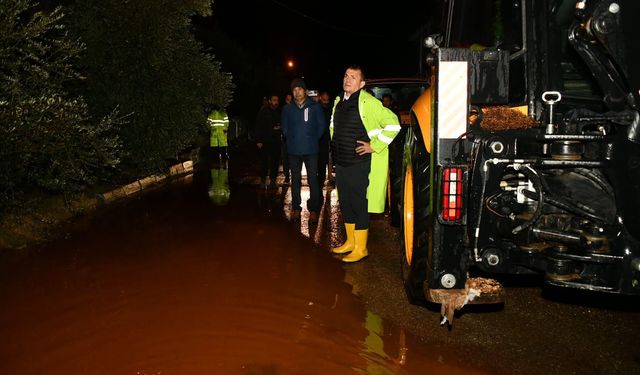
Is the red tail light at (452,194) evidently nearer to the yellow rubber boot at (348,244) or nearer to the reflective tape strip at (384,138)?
the reflective tape strip at (384,138)

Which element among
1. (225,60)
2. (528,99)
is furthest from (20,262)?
(225,60)

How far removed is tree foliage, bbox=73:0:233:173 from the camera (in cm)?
1095

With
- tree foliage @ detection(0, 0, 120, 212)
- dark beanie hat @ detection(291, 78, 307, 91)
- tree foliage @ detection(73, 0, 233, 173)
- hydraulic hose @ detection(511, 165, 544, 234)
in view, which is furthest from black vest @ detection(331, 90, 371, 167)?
tree foliage @ detection(73, 0, 233, 173)

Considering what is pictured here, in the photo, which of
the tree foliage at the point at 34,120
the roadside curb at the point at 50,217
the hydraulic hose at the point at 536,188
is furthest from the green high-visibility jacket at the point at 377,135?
the roadside curb at the point at 50,217

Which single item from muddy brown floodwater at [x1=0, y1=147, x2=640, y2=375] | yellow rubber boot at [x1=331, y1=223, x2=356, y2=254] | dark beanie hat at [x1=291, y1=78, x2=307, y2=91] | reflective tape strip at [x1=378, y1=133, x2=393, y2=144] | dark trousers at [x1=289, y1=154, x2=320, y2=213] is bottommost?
muddy brown floodwater at [x1=0, y1=147, x2=640, y2=375]

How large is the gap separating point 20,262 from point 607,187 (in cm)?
565

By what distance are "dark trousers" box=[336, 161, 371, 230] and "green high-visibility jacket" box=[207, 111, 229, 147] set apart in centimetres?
1127

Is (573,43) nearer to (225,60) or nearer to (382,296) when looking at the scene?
(382,296)

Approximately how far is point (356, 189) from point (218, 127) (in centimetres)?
1212

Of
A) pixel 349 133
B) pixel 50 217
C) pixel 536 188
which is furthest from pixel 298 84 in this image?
pixel 536 188

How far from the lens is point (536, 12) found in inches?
164

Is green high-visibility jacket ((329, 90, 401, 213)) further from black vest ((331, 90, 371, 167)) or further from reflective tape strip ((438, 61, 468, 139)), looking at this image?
reflective tape strip ((438, 61, 468, 139))

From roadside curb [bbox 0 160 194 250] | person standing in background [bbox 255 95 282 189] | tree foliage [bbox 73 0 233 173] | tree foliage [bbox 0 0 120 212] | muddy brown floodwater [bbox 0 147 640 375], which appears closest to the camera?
muddy brown floodwater [bbox 0 147 640 375]

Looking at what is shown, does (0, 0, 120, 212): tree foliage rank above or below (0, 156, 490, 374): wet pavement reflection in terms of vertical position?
above
